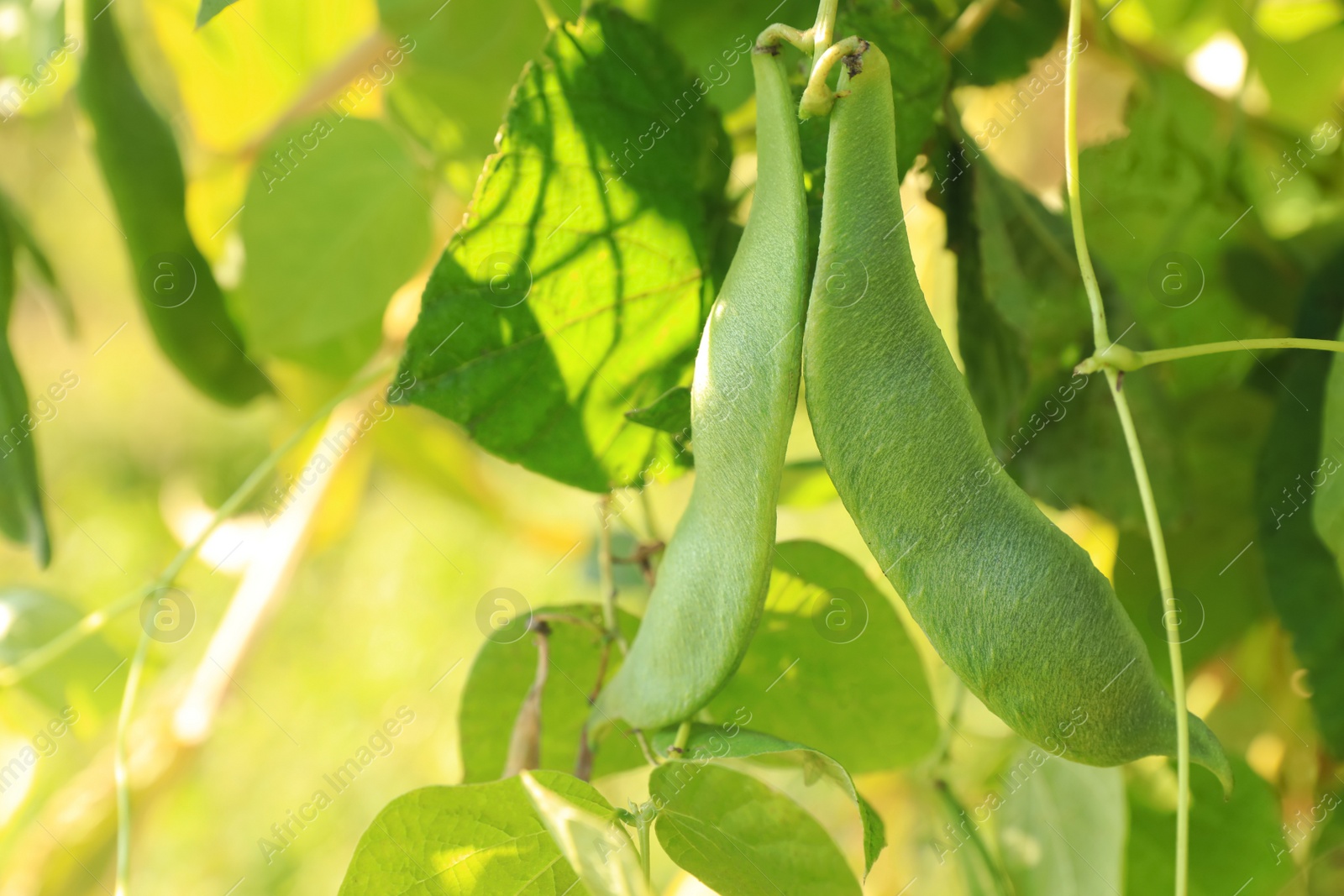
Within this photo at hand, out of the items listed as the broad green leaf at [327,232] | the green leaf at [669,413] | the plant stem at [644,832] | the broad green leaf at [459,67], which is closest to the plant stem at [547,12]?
the broad green leaf at [459,67]

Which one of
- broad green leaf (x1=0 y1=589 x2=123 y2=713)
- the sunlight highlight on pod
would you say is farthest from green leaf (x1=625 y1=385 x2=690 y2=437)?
the sunlight highlight on pod

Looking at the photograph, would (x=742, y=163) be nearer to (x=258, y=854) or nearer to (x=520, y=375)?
(x=520, y=375)

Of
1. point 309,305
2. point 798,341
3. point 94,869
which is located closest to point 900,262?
point 798,341

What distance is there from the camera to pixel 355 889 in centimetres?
26

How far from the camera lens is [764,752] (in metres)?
0.22

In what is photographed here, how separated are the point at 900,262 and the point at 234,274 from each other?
1.48ft

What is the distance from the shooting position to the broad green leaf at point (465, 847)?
27cm

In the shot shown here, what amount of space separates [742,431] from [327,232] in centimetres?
→ 36

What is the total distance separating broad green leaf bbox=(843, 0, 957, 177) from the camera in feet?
0.98

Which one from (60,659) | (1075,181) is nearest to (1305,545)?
(1075,181)

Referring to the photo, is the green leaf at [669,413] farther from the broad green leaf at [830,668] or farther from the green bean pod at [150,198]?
the green bean pod at [150,198]

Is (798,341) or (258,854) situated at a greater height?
(798,341)

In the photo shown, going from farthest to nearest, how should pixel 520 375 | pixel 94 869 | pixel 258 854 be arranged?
pixel 258 854 → pixel 94 869 → pixel 520 375

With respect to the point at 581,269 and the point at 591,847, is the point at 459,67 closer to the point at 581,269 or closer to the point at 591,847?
the point at 581,269
